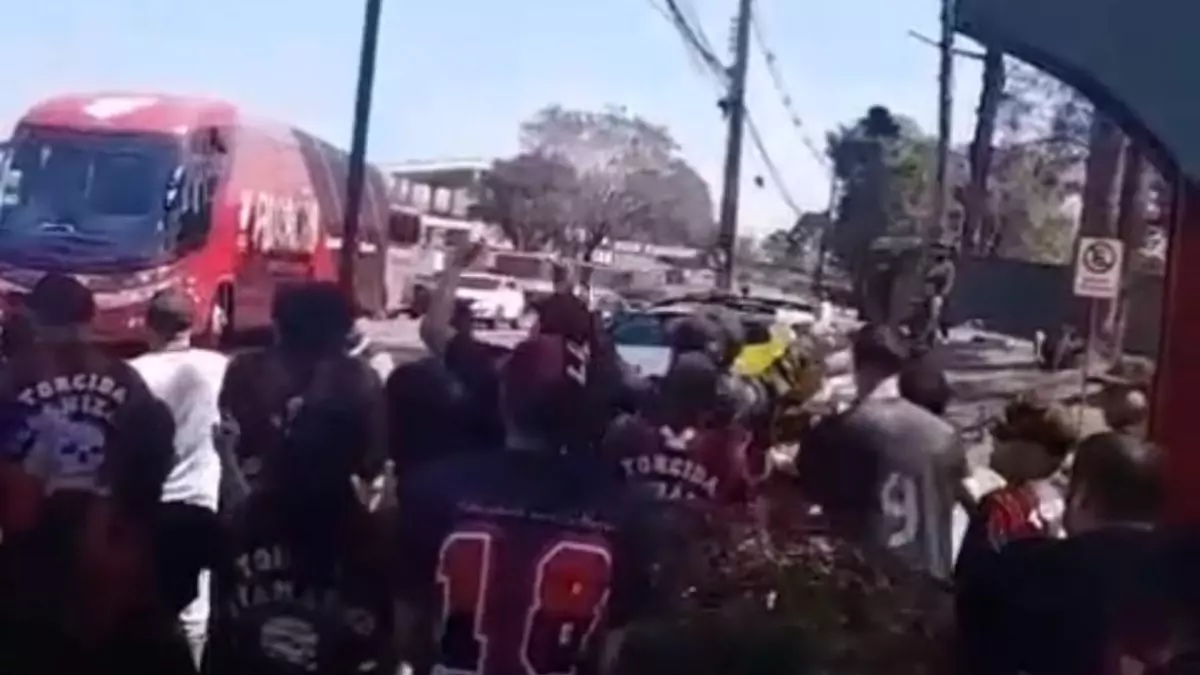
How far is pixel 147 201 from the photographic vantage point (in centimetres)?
2009

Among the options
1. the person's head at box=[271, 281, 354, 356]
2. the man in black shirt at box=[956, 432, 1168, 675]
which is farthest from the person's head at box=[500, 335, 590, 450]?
the person's head at box=[271, 281, 354, 356]

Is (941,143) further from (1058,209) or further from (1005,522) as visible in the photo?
(1005,522)

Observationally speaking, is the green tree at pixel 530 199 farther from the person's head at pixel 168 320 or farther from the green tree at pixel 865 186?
the person's head at pixel 168 320

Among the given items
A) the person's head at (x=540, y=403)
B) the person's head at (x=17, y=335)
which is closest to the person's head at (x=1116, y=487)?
the person's head at (x=540, y=403)

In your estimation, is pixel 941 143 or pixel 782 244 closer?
pixel 941 143

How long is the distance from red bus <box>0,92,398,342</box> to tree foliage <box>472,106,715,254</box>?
8901 millimetres

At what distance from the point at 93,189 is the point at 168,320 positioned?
13918 millimetres

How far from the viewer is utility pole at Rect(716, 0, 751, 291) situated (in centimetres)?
2814

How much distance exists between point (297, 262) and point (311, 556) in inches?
714

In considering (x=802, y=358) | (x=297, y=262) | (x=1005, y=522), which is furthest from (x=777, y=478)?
(x=297, y=262)

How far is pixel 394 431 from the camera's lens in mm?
5969

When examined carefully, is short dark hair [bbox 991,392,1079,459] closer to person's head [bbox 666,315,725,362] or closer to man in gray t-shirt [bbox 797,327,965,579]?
man in gray t-shirt [bbox 797,327,965,579]

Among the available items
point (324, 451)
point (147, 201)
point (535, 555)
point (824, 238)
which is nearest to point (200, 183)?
point (147, 201)

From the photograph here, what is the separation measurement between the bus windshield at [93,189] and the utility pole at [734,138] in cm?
960
